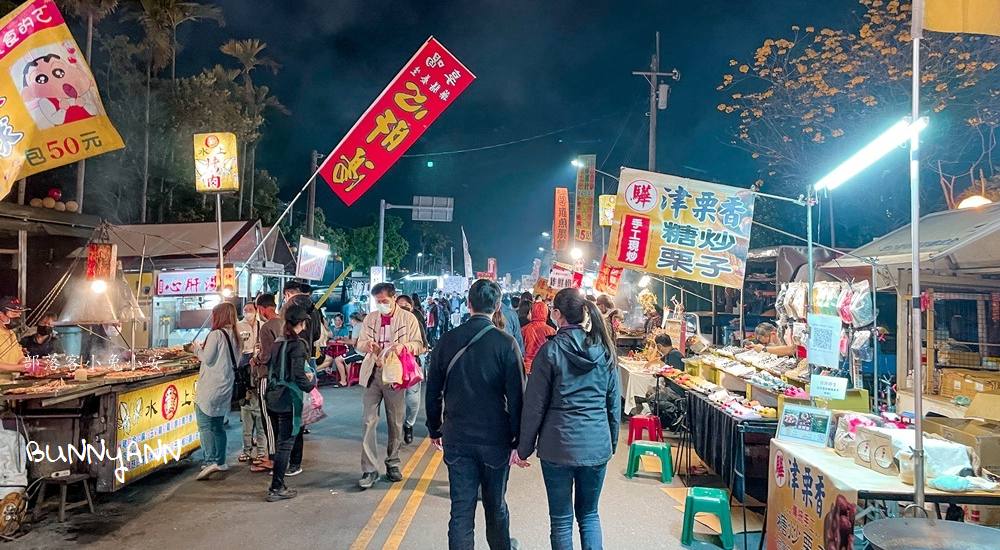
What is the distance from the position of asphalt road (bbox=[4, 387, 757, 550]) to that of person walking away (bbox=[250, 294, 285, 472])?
0.29m

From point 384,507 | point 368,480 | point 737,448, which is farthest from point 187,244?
point 737,448

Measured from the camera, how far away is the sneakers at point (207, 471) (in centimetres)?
699

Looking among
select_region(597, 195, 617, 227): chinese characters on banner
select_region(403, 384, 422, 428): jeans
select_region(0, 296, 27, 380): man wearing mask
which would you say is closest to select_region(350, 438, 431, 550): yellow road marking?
select_region(403, 384, 422, 428): jeans

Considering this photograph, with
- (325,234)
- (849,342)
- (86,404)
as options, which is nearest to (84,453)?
(86,404)

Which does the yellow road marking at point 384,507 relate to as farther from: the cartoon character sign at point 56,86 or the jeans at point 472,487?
the cartoon character sign at point 56,86

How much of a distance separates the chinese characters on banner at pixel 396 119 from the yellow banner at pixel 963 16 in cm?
630

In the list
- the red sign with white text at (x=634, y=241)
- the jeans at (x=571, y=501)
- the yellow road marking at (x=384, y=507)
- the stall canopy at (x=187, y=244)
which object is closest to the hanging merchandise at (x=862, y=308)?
the red sign with white text at (x=634, y=241)

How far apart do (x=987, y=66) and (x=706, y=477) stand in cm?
1211

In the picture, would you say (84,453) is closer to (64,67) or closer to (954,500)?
(64,67)

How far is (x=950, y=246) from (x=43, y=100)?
33.4 feet

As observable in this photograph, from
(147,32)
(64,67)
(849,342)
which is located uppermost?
(147,32)

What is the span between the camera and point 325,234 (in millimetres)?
34219

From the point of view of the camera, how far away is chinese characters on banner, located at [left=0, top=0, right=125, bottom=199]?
5.87 metres

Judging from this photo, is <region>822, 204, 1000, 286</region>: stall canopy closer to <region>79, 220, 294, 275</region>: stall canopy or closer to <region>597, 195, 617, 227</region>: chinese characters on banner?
<region>79, 220, 294, 275</region>: stall canopy
